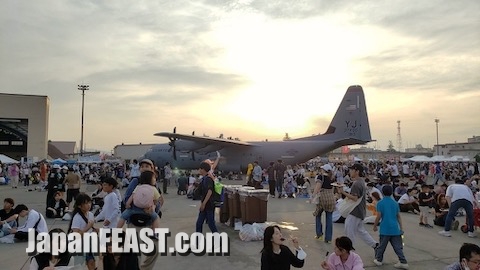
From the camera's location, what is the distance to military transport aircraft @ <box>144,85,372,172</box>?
2588 cm

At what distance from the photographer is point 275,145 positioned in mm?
27344

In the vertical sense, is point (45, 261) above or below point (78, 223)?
below

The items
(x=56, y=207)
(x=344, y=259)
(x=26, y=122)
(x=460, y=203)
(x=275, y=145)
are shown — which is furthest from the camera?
(x=26, y=122)

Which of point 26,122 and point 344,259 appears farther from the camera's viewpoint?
point 26,122

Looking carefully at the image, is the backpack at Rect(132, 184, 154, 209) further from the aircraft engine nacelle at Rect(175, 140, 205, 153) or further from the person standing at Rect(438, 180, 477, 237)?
the aircraft engine nacelle at Rect(175, 140, 205, 153)

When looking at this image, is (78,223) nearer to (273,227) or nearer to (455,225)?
(273,227)

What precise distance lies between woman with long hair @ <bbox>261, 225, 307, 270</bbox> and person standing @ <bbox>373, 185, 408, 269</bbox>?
2978 mm

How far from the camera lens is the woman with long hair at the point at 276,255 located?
3.68 m

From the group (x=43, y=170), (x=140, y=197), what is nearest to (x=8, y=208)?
(x=140, y=197)

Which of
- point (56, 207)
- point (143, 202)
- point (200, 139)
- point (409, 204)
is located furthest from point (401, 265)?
point (200, 139)

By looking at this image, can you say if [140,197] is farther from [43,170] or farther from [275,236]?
[43,170]

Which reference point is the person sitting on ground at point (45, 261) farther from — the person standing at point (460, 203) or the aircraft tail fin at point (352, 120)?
the aircraft tail fin at point (352, 120)

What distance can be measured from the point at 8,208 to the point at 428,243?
9.53 meters

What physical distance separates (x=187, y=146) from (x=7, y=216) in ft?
64.3
